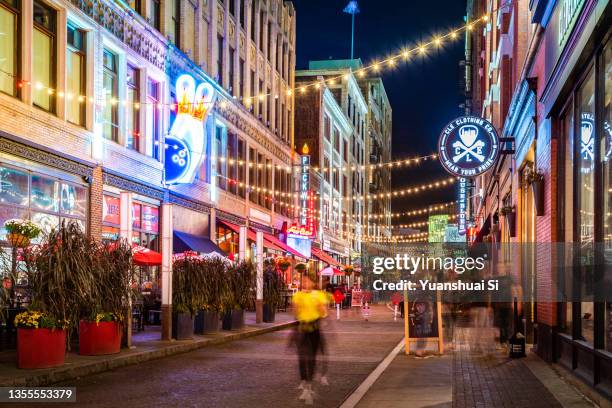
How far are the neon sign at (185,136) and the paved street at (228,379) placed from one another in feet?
32.2

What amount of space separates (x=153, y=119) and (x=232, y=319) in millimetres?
9048

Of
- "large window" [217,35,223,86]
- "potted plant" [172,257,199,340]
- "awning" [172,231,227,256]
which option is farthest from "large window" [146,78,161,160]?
"potted plant" [172,257,199,340]

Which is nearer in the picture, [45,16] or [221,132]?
[45,16]

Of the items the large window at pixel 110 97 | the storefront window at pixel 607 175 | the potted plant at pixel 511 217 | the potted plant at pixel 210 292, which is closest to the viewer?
the storefront window at pixel 607 175

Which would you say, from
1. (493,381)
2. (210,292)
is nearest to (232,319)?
(210,292)

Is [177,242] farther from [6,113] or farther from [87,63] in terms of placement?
[6,113]

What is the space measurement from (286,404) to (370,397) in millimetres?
1292

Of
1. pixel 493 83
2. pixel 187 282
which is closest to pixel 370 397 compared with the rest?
pixel 187 282

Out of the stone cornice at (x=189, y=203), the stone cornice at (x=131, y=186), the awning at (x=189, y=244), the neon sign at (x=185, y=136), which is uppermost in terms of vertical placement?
the neon sign at (x=185, y=136)

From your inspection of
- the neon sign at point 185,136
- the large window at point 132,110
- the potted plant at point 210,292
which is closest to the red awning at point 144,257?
the potted plant at point 210,292

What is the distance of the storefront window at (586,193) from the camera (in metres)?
11.0

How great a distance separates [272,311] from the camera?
26375mm

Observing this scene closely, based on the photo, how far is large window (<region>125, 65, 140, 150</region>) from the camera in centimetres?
2531

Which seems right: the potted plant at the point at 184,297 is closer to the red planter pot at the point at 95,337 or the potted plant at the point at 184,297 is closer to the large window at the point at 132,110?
the red planter pot at the point at 95,337
